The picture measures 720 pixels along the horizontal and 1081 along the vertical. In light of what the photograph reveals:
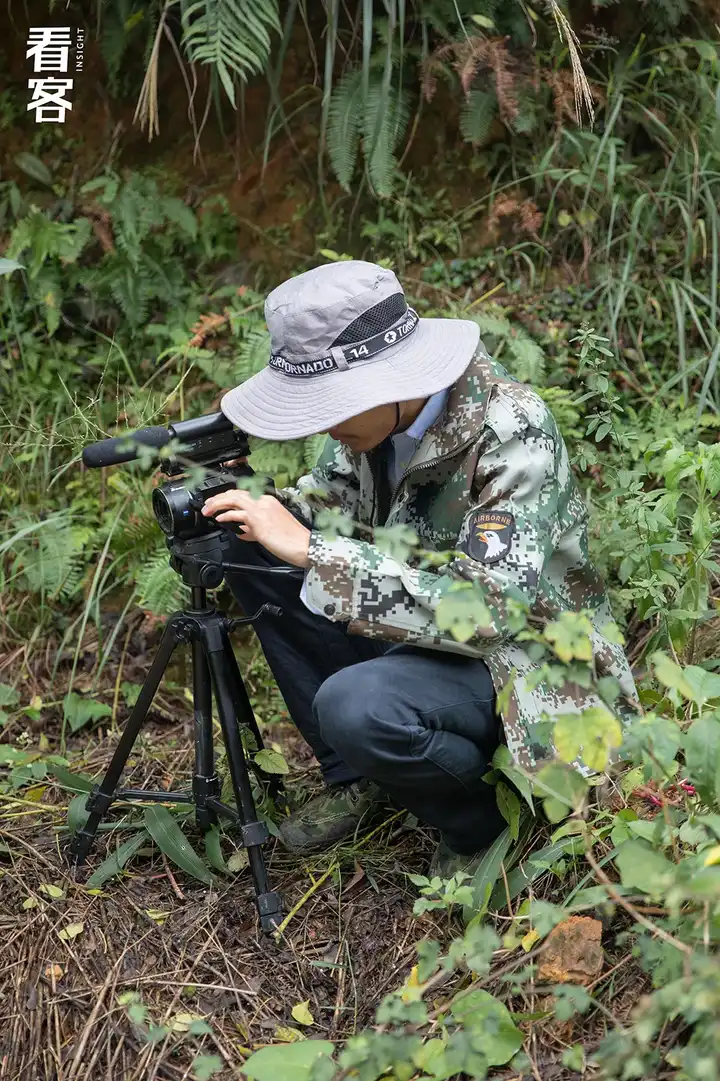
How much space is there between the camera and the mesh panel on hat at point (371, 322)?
223 centimetres

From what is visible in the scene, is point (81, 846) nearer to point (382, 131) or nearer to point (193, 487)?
point (193, 487)

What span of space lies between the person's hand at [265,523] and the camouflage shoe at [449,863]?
846 mm

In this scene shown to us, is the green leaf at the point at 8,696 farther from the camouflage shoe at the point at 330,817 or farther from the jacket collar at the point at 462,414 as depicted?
the jacket collar at the point at 462,414

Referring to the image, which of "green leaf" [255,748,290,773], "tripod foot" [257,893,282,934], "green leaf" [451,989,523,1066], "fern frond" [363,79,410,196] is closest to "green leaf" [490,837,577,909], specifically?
"green leaf" [451,989,523,1066]

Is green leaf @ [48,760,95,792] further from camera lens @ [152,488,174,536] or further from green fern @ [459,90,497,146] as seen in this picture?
green fern @ [459,90,497,146]

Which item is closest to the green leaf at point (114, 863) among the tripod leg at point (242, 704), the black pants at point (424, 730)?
the tripod leg at point (242, 704)

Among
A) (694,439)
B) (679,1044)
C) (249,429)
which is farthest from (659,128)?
(679,1044)

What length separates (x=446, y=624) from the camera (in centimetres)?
167

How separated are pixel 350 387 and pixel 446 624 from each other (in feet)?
2.34

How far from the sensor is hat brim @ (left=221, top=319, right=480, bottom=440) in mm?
2180

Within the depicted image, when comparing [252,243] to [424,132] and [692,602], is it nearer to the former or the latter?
[424,132]

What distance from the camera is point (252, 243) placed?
4324 mm

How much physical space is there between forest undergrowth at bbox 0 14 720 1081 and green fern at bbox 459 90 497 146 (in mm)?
155

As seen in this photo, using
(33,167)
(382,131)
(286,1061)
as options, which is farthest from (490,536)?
(33,167)
